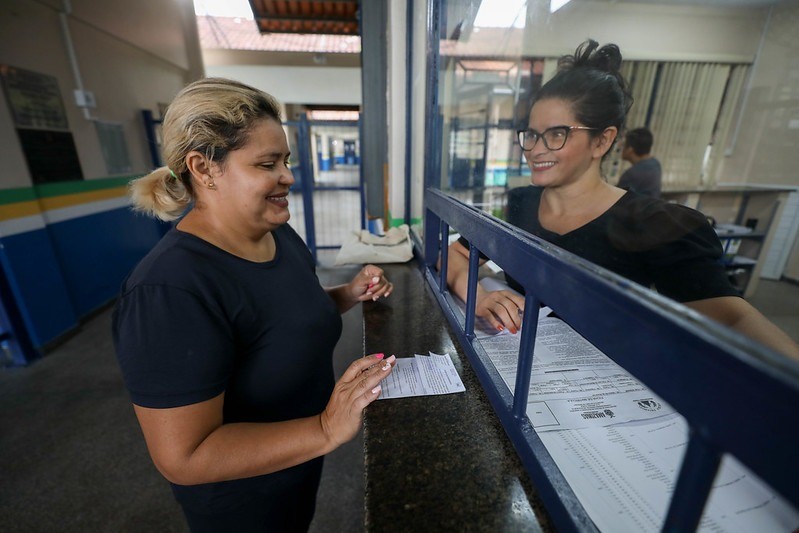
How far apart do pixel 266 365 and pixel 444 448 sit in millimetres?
457

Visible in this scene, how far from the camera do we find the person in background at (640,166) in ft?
2.24

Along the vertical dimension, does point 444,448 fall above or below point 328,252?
above

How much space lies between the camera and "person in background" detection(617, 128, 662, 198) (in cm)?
68

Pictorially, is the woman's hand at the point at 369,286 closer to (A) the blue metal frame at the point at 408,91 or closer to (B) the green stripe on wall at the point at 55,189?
(A) the blue metal frame at the point at 408,91

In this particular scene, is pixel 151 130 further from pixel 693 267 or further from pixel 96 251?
pixel 693 267

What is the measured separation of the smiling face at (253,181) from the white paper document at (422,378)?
514mm

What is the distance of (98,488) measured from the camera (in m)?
1.68

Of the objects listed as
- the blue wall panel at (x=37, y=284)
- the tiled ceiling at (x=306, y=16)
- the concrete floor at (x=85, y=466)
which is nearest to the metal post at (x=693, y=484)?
the concrete floor at (x=85, y=466)

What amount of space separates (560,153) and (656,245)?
0.26m

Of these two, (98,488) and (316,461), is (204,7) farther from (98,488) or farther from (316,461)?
(316,461)

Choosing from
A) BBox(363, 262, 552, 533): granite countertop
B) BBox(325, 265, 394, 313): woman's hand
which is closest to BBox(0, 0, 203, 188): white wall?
BBox(325, 265, 394, 313): woman's hand

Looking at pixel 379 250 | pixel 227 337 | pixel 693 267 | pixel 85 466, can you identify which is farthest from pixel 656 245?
pixel 85 466

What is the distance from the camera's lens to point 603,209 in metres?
0.72

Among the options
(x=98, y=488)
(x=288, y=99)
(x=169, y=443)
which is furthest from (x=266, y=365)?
(x=288, y=99)
